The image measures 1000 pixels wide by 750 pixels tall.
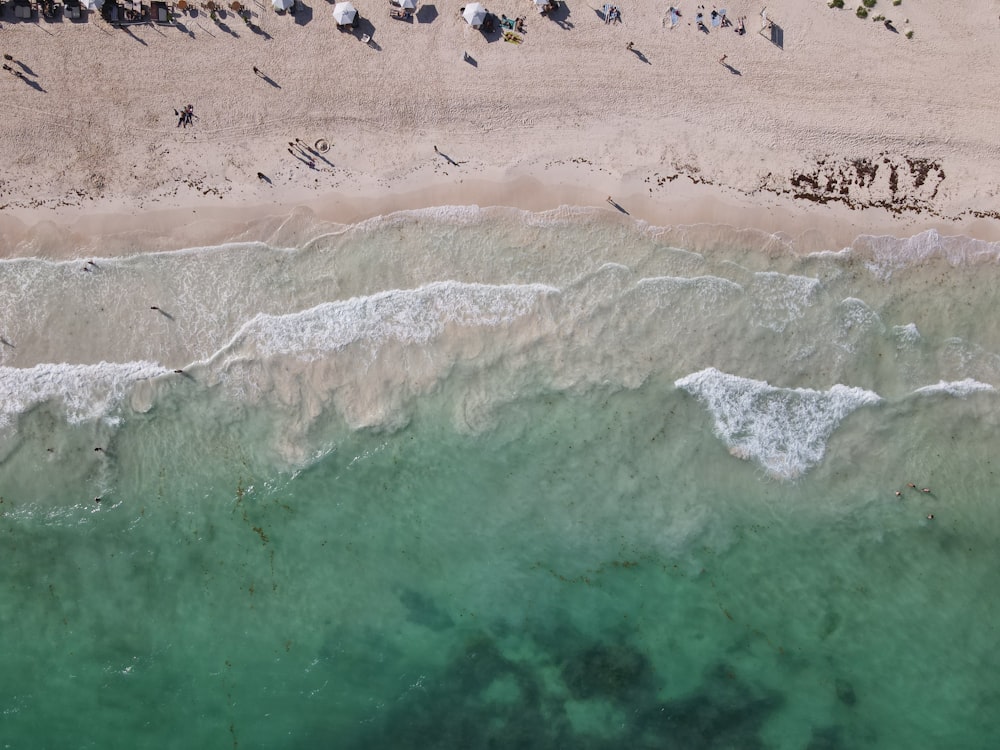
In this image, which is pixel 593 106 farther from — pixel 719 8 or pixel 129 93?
pixel 129 93

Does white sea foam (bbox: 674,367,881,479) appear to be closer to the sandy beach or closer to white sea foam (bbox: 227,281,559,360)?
the sandy beach

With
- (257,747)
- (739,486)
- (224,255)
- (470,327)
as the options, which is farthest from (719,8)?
(257,747)

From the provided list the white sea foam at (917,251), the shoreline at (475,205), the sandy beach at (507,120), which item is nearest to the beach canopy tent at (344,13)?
the sandy beach at (507,120)

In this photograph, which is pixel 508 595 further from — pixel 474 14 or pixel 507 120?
pixel 474 14

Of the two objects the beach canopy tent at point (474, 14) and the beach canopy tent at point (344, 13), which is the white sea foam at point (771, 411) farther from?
the beach canopy tent at point (344, 13)

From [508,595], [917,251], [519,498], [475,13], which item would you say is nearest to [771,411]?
[917,251]

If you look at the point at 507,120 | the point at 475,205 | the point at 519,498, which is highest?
the point at 507,120
